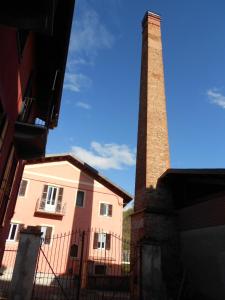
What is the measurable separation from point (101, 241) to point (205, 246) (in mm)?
13801

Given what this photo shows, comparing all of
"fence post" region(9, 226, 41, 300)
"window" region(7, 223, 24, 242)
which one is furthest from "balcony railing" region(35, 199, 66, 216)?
"fence post" region(9, 226, 41, 300)

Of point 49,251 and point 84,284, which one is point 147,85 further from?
point 49,251

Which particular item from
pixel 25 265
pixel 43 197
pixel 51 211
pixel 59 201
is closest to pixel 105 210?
pixel 59 201

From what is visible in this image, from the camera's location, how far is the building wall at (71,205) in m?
20.8

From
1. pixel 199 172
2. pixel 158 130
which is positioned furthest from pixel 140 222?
pixel 158 130

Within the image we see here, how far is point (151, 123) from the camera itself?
513 inches

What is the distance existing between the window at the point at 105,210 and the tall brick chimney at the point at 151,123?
11.8m

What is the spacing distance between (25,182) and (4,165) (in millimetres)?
15779

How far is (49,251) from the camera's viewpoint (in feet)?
66.0

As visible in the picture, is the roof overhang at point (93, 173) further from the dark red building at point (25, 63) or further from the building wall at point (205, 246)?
the building wall at point (205, 246)

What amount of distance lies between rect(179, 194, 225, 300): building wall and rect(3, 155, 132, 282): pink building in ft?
32.1

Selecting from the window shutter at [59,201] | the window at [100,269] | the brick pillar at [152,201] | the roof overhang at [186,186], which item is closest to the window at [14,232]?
the window shutter at [59,201]

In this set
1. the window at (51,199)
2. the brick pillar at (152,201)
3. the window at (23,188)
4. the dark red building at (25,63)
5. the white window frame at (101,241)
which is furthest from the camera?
the white window frame at (101,241)

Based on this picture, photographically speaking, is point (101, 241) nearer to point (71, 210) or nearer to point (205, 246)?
point (71, 210)
